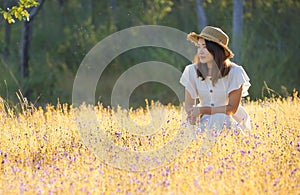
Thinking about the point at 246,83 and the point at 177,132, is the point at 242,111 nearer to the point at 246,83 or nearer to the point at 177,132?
the point at 246,83

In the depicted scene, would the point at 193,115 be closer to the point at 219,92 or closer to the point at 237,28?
the point at 219,92

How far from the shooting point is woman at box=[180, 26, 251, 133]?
6.05 metres

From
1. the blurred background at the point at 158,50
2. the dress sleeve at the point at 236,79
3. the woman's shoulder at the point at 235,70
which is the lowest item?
the blurred background at the point at 158,50

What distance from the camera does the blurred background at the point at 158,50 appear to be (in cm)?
1351

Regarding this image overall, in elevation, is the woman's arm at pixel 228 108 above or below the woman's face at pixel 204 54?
below

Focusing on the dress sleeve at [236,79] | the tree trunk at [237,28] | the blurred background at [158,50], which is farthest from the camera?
the blurred background at [158,50]

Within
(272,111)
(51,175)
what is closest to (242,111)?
(272,111)

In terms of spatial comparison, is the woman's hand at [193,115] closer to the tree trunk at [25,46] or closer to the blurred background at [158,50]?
the blurred background at [158,50]

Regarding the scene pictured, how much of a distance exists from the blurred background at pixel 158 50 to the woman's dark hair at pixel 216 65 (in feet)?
20.8

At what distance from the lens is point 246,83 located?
6.21 metres

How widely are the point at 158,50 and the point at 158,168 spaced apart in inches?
400

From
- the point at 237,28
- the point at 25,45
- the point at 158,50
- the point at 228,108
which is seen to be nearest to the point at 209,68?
the point at 228,108

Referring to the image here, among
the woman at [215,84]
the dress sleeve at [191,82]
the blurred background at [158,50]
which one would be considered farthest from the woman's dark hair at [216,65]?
the blurred background at [158,50]

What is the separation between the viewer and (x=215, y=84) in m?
6.20
